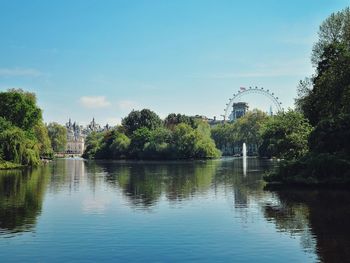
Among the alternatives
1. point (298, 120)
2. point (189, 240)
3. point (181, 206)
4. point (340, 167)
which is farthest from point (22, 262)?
point (298, 120)

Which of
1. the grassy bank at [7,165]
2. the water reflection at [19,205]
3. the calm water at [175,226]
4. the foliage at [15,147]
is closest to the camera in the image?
the calm water at [175,226]

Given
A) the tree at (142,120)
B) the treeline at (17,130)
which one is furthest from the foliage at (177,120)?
the treeline at (17,130)

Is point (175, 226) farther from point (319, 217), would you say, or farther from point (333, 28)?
point (333, 28)

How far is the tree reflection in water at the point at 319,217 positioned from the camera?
783 inches

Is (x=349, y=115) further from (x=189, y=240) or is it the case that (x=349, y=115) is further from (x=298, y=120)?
(x=189, y=240)

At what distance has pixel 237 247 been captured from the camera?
67.1 ft

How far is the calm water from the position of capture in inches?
763

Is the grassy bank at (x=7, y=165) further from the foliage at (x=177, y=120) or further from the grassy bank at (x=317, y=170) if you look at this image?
the foliage at (x=177, y=120)

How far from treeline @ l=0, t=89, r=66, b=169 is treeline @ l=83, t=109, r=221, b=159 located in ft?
119

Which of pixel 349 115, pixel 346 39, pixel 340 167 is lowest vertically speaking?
pixel 340 167

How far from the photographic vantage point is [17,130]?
8131 cm

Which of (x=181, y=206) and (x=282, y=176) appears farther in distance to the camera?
(x=282, y=176)

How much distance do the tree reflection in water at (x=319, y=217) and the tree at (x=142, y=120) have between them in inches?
4293

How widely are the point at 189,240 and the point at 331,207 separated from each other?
12491 millimetres
